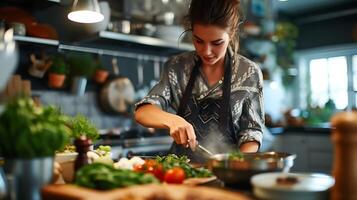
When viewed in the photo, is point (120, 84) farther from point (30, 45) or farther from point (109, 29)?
point (30, 45)

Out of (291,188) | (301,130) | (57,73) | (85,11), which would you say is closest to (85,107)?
(57,73)

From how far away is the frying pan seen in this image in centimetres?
372

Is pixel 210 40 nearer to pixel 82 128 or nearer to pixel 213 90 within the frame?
pixel 213 90

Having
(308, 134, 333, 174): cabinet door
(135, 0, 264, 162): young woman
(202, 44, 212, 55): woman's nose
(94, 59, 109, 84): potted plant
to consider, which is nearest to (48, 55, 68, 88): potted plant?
(94, 59, 109, 84): potted plant

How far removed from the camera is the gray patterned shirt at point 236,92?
5.46 ft

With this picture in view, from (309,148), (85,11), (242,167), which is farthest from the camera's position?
(309,148)

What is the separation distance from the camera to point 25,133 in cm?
88

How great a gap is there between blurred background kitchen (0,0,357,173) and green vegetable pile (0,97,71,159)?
93 centimetres

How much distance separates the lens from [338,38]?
5816 millimetres

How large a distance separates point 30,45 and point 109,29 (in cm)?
72

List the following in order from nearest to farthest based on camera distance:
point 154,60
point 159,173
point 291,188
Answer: point 291,188, point 159,173, point 154,60

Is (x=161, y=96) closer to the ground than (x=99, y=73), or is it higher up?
closer to the ground

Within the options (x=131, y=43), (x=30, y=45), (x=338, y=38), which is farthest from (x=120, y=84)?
(x=338, y=38)

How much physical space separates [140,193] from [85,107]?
2972 millimetres
